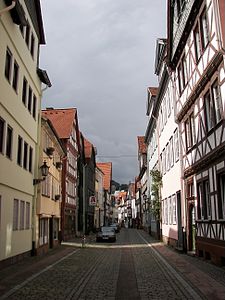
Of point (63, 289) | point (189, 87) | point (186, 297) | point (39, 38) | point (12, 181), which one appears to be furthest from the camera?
point (39, 38)

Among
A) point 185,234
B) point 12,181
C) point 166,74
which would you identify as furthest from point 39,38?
point 185,234

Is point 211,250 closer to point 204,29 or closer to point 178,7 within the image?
point 204,29

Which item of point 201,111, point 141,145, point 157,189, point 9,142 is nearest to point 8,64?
point 9,142

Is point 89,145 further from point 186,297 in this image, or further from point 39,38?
point 186,297

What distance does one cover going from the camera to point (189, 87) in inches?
801

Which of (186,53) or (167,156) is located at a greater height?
(186,53)

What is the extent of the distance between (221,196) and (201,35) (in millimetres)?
6855

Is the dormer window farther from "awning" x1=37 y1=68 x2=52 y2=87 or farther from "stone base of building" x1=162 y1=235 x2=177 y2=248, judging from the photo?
"stone base of building" x1=162 y1=235 x2=177 y2=248

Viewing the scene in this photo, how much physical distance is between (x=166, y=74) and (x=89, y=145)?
3775 cm

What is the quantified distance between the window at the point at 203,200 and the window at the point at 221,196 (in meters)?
1.96

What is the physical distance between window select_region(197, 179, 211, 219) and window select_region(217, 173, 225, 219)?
6.44 feet

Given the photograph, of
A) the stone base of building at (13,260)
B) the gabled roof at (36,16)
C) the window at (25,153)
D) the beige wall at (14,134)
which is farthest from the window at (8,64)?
the stone base of building at (13,260)

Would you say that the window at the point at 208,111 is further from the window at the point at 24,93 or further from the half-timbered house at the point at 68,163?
the half-timbered house at the point at 68,163

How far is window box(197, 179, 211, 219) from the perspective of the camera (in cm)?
1792
